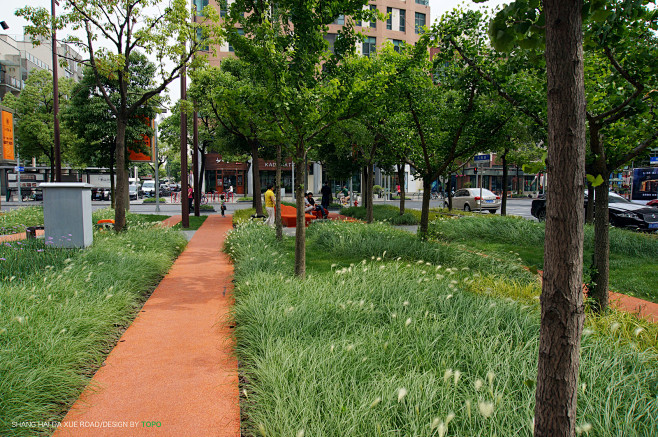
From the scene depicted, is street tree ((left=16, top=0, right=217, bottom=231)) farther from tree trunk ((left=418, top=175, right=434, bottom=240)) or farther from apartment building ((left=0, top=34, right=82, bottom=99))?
apartment building ((left=0, top=34, right=82, bottom=99))

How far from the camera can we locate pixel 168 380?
378 cm

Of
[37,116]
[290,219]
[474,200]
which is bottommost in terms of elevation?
[290,219]

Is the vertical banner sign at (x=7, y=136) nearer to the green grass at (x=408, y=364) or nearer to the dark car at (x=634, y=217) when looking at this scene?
the green grass at (x=408, y=364)

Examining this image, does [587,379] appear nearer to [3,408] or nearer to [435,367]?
[435,367]

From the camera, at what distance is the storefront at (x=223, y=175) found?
49.8 meters

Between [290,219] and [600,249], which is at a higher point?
[600,249]

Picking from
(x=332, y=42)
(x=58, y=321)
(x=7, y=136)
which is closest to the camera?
(x=58, y=321)

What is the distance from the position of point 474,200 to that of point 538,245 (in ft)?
47.0

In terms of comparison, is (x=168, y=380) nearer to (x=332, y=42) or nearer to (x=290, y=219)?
(x=290, y=219)

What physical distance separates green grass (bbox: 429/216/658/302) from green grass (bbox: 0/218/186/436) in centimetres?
617

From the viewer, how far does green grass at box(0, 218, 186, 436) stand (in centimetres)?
316

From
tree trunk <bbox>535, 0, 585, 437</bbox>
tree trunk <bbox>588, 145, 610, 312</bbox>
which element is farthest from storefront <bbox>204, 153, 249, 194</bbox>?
tree trunk <bbox>535, 0, 585, 437</bbox>

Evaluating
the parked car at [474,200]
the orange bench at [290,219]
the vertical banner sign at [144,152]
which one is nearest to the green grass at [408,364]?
the orange bench at [290,219]

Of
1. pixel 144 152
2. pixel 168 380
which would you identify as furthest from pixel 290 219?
pixel 168 380
